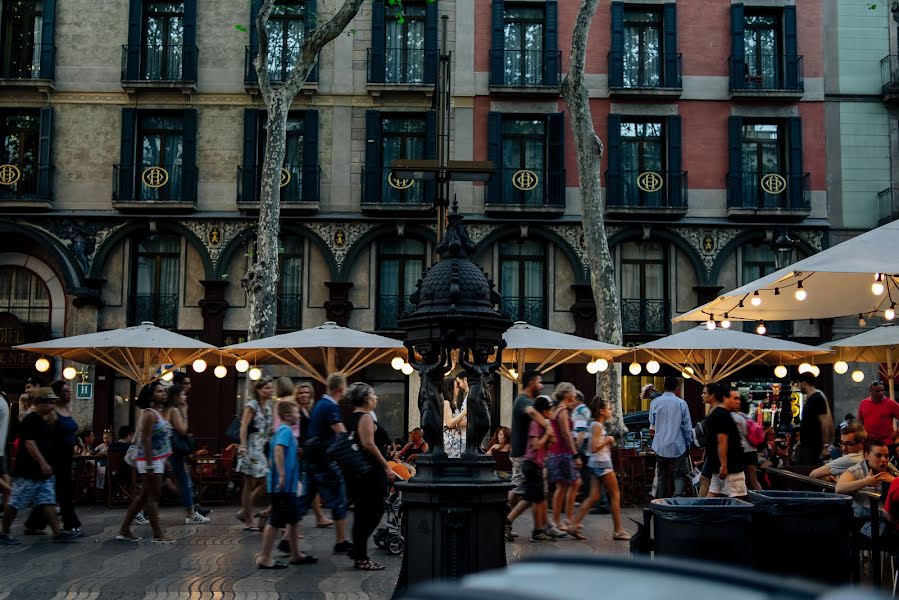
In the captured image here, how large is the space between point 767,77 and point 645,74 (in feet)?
11.4

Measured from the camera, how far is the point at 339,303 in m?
28.2

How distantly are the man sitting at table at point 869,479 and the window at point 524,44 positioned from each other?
2050cm

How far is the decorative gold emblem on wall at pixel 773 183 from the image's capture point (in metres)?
28.5

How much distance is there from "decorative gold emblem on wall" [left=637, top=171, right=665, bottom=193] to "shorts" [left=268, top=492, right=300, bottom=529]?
66.1 ft

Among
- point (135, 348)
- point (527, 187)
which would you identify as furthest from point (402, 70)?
point (135, 348)

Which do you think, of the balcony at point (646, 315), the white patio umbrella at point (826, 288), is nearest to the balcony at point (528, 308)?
the balcony at point (646, 315)

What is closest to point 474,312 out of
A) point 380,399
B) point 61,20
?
point 380,399

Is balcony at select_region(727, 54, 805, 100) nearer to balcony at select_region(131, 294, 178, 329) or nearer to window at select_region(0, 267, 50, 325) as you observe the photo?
balcony at select_region(131, 294, 178, 329)

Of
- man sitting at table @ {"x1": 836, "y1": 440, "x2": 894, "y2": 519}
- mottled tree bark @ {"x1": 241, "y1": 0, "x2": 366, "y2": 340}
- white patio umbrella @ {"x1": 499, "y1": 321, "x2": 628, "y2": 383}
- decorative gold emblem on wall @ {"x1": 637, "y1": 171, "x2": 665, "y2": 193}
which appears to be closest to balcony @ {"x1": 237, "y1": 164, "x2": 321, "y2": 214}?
mottled tree bark @ {"x1": 241, "y1": 0, "x2": 366, "y2": 340}

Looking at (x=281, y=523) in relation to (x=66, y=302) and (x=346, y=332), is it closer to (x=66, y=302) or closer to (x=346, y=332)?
(x=346, y=332)

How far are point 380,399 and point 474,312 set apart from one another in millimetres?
20481

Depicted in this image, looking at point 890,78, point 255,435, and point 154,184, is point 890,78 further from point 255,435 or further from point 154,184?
point 255,435

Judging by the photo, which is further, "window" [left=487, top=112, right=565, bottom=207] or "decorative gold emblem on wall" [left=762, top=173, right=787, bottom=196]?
"decorative gold emblem on wall" [left=762, top=173, right=787, bottom=196]

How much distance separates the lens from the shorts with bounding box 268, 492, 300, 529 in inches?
402
